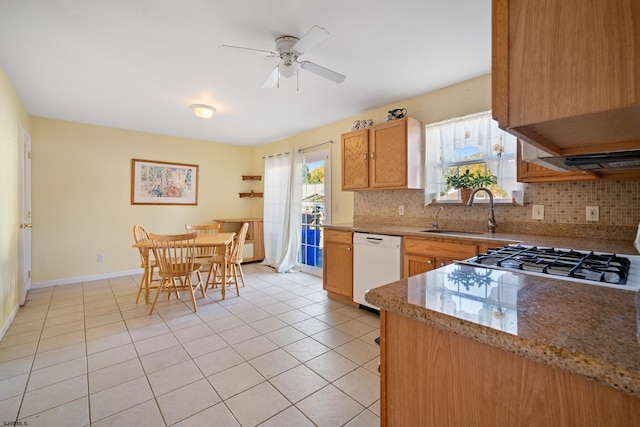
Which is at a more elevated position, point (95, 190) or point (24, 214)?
point (95, 190)

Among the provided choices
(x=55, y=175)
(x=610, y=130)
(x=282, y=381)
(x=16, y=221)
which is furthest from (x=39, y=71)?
(x=610, y=130)

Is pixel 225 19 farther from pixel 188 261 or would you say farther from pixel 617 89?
pixel 188 261

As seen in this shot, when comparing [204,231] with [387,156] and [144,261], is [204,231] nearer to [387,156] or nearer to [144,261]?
[144,261]

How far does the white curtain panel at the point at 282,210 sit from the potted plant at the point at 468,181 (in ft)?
8.59

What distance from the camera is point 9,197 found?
2.83 meters

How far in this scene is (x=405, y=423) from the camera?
81cm

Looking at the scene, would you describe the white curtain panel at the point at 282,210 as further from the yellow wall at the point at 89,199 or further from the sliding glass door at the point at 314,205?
the yellow wall at the point at 89,199

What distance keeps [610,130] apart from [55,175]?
5.64 metres

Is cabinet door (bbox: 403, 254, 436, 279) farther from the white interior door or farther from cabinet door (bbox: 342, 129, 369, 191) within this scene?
the white interior door

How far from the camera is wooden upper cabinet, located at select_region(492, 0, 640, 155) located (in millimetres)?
521

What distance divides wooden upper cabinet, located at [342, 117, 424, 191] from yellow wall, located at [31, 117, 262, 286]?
3.35 m

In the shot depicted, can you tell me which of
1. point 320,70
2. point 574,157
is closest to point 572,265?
point 574,157

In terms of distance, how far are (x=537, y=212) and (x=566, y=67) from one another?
2.29 meters

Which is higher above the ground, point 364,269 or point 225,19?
point 225,19
